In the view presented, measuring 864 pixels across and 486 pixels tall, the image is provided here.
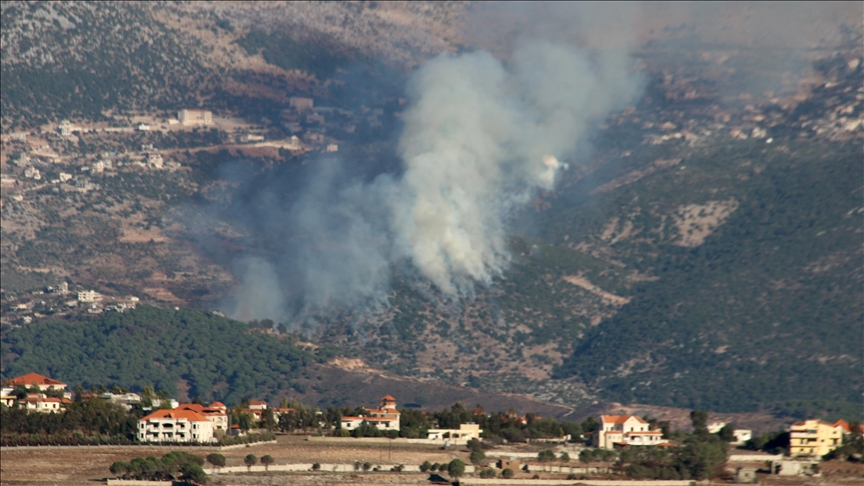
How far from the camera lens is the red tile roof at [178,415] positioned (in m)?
148

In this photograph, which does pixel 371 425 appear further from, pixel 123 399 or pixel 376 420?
pixel 123 399

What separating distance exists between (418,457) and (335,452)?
540cm

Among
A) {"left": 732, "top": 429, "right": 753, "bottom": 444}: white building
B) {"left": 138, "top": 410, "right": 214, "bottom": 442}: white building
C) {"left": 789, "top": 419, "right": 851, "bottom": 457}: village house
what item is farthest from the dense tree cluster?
{"left": 732, "top": 429, "right": 753, "bottom": 444}: white building

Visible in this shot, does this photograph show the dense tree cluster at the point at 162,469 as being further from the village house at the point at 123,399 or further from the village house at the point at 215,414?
the village house at the point at 123,399

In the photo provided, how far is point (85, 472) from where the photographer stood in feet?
452

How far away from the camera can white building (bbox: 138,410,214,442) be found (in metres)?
147

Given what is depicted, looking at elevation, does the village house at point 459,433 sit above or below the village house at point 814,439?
above

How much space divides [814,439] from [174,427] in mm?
41980

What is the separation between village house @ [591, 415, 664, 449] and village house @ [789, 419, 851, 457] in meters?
8.85

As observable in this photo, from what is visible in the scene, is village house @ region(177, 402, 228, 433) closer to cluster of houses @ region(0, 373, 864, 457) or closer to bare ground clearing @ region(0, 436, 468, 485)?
cluster of houses @ region(0, 373, 864, 457)

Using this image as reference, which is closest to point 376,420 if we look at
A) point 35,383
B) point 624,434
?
point 624,434

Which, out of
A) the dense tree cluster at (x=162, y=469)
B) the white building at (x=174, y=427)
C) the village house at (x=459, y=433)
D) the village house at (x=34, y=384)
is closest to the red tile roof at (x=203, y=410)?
the white building at (x=174, y=427)

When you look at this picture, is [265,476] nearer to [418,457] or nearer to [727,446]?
[418,457]

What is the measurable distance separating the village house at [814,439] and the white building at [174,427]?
3817 centimetres
